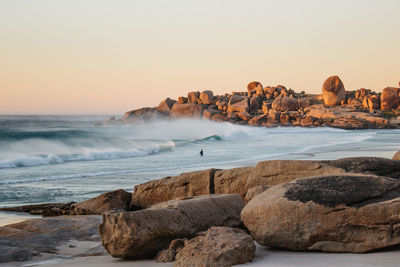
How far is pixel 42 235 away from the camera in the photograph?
7.36 m

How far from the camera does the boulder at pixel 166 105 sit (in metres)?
91.7

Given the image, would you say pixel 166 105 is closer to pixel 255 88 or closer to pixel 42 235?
pixel 255 88

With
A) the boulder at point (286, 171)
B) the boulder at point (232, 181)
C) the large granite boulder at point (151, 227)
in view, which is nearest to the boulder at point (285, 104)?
the boulder at point (232, 181)

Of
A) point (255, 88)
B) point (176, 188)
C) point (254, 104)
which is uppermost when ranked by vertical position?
point (255, 88)

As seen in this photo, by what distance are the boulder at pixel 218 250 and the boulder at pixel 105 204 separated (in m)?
4.25

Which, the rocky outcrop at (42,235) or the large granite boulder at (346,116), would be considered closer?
the rocky outcrop at (42,235)

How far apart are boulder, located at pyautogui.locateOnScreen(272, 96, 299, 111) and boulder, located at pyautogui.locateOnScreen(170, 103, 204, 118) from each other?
12.9 meters

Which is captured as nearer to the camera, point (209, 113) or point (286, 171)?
point (286, 171)

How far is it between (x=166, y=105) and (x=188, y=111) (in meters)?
7.80

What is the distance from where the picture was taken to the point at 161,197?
9211 mm

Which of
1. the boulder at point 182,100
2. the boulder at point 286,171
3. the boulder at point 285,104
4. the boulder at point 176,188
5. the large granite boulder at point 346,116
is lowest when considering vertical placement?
the large granite boulder at point 346,116

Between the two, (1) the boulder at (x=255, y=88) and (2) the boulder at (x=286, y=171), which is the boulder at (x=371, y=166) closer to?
(2) the boulder at (x=286, y=171)

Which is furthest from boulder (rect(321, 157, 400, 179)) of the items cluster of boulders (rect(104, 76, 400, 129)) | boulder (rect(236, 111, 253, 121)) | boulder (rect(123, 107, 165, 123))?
boulder (rect(123, 107, 165, 123))

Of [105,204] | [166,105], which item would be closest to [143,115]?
[166,105]
